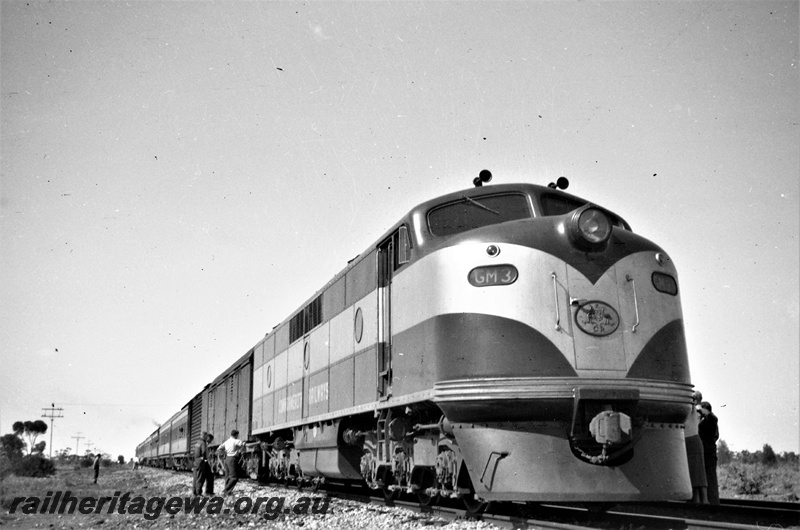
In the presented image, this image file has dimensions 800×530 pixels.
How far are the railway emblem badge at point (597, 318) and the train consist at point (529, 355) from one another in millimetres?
15

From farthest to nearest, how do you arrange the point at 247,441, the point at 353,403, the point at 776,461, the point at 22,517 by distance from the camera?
the point at 776,461, the point at 247,441, the point at 22,517, the point at 353,403

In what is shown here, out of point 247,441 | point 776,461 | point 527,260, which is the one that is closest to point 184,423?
point 247,441

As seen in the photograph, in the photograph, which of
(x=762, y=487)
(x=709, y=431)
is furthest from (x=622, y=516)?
(x=762, y=487)

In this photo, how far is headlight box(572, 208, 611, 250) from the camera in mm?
7699

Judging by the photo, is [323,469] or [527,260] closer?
[527,260]

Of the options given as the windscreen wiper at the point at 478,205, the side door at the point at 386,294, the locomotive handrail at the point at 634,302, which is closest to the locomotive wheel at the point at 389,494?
the side door at the point at 386,294

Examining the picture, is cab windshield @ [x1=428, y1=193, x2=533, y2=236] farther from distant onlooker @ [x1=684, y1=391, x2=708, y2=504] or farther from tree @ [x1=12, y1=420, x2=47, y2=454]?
tree @ [x1=12, y1=420, x2=47, y2=454]

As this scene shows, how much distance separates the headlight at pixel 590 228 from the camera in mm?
7699

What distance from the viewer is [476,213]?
875 cm

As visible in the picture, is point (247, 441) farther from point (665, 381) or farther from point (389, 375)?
point (665, 381)

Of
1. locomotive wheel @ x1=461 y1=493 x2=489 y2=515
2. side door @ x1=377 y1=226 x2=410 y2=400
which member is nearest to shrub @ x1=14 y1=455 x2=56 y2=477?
side door @ x1=377 y1=226 x2=410 y2=400

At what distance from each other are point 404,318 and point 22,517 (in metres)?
7.28

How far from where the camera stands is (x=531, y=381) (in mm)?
7273

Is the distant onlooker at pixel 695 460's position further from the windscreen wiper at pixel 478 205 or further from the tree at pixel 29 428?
the tree at pixel 29 428
